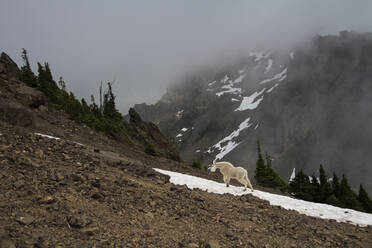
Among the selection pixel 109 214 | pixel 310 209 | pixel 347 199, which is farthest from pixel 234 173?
pixel 347 199

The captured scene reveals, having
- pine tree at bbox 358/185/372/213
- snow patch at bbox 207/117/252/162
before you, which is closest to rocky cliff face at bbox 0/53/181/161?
pine tree at bbox 358/185/372/213

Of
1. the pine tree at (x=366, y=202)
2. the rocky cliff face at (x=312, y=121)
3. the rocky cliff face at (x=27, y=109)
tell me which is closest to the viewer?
the rocky cliff face at (x=27, y=109)

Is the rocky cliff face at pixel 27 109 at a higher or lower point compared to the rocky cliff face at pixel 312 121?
lower

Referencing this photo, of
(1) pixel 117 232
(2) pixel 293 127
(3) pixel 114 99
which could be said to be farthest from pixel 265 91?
(1) pixel 117 232

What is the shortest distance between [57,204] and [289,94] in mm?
167306

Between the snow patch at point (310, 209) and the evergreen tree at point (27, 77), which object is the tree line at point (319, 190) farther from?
the evergreen tree at point (27, 77)

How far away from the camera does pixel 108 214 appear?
5.71 metres

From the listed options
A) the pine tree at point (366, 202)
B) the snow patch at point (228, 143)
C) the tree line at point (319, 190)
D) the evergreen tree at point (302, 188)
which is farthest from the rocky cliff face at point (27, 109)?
the snow patch at point (228, 143)

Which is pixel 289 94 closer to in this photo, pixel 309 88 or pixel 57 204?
pixel 309 88

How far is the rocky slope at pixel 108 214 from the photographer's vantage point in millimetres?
4617

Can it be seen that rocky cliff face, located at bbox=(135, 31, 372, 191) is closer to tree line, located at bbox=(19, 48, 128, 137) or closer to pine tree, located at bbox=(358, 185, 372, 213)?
pine tree, located at bbox=(358, 185, 372, 213)

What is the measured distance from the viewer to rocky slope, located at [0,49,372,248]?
4.62 m

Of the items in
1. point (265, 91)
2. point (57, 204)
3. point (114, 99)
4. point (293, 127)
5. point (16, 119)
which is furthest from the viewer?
point (265, 91)

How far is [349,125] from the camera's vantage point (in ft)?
356
